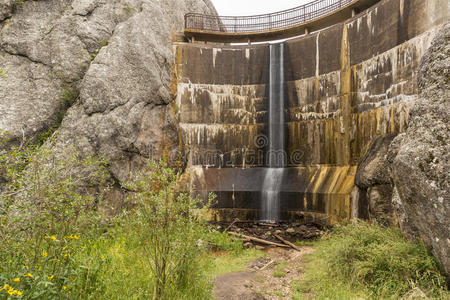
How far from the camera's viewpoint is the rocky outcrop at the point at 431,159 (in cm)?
402

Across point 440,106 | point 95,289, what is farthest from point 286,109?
point 95,289

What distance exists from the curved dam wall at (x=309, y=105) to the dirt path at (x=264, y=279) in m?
3.07

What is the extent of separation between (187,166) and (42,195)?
31.8ft

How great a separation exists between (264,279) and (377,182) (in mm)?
4801

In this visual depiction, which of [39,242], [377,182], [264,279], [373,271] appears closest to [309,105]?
[377,182]

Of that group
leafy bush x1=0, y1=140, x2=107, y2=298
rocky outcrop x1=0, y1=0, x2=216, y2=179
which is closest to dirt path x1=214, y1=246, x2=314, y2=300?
leafy bush x1=0, y1=140, x2=107, y2=298

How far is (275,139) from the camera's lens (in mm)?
13250

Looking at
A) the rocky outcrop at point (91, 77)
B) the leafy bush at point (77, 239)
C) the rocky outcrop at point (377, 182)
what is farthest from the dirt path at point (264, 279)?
the rocky outcrop at point (91, 77)

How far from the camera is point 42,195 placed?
3.69 meters

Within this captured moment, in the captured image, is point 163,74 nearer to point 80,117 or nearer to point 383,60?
point 80,117

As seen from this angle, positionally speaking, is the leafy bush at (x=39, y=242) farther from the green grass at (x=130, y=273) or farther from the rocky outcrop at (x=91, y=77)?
the rocky outcrop at (x=91, y=77)

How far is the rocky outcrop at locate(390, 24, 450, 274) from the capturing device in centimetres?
402

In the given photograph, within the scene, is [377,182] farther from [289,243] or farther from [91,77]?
[91,77]

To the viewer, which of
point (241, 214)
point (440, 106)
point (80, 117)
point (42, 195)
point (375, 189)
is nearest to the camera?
point (42, 195)
